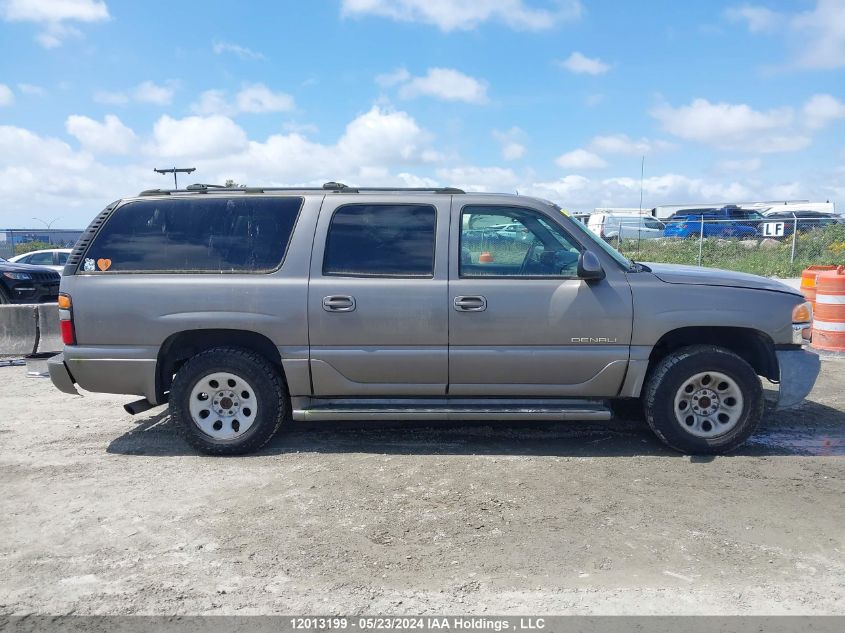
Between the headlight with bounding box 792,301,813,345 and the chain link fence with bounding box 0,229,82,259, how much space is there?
24.6 m

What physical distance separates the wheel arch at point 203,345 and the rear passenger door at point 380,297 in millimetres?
410

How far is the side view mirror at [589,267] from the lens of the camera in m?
4.80

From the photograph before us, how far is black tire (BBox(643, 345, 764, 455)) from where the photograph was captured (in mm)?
4910

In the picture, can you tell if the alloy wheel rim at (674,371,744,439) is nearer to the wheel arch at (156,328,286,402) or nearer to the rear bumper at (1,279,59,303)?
the wheel arch at (156,328,286,402)

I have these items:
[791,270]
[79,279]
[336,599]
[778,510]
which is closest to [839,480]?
[778,510]

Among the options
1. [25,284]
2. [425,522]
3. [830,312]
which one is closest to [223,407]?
[425,522]

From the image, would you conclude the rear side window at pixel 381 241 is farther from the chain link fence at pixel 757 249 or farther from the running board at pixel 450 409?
the chain link fence at pixel 757 249

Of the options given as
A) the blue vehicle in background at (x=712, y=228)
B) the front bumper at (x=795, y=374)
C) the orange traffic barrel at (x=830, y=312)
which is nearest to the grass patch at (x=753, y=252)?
the blue vehicle in background at (x=712, y=228)

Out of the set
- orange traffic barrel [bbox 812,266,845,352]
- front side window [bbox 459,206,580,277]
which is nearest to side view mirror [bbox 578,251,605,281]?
front side window [bbox 459,206,580,277]

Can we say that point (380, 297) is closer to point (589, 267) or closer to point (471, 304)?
point (471, 304)

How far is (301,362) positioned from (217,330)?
0.70 metres

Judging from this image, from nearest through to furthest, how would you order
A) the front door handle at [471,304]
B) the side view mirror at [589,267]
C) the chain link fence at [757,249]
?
the side view mirror at [589,267]
the front door handle at [471,304]
the chain link fence at [757,249]

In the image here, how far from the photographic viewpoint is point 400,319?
195 inches

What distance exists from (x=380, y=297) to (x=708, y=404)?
2.55 m
